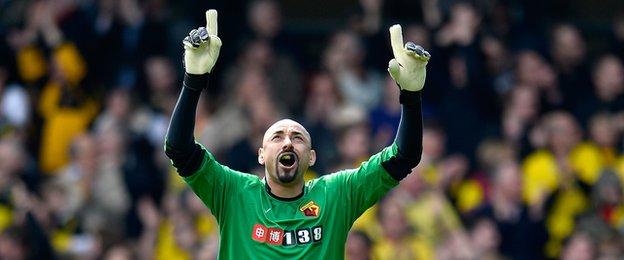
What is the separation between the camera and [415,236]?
13492 millimetres

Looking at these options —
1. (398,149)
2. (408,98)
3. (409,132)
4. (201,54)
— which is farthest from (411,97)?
(201,54)

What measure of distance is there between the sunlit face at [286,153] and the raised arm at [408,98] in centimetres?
46

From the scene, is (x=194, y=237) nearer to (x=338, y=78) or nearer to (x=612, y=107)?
(x=338, y=78)

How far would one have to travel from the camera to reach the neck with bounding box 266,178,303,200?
8648 mm

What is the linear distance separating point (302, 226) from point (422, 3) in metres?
8.38

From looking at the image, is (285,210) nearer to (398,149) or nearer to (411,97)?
(398,149)

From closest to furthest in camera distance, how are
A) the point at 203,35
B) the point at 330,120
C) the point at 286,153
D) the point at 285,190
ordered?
the point at 203,35 < the point at 286,153 < the point at 285,190 < the point at 330,120

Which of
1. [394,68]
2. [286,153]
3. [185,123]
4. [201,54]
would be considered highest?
[201,54]

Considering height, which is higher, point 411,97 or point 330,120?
point 330,120

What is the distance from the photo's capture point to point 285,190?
8.66m

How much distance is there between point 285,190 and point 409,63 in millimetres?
981


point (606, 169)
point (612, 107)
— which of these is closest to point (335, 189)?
point (606, 169)

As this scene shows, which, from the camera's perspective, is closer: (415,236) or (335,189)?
(335,189)

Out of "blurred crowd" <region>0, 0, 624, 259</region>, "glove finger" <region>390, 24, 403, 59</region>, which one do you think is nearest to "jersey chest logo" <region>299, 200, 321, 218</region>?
"glove finger" <region>390, 24, 403, 59</region>
